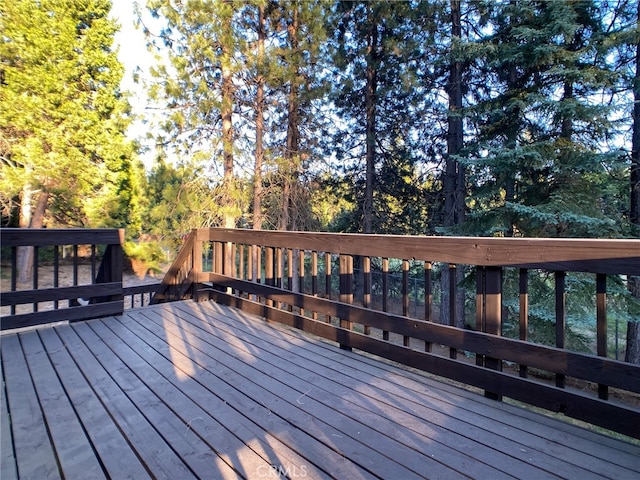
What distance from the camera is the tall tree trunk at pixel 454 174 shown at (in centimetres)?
763

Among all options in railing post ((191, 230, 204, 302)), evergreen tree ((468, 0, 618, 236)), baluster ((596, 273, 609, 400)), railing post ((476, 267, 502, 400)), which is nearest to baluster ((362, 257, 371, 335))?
railing post ((476, 267, 502, 400))

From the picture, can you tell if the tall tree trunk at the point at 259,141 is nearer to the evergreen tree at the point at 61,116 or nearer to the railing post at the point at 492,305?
the evergreen tree at the point at 61,116

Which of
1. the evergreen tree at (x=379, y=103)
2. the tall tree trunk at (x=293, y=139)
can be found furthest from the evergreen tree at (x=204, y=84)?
the evergreen tree at (x=379, y=103)

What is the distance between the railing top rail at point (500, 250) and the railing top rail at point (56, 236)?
1.83 meters

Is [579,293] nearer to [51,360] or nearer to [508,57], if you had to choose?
[508,57]

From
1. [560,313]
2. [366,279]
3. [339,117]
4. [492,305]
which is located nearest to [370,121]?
[339,117]

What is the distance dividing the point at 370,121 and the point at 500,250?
762 cm

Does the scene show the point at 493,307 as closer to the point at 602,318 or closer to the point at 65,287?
the point at 602,318

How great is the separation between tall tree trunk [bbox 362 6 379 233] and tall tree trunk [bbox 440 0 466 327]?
1813 millimetres

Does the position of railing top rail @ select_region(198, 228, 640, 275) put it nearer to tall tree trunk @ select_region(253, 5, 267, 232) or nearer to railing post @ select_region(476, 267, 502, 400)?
railing post @ select_region(476, 267, 502, 400)

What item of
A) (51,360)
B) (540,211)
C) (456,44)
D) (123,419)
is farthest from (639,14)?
(51,360)

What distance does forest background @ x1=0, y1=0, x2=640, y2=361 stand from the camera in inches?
224

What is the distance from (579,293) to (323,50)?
7144mm

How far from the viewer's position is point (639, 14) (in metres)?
5.85
